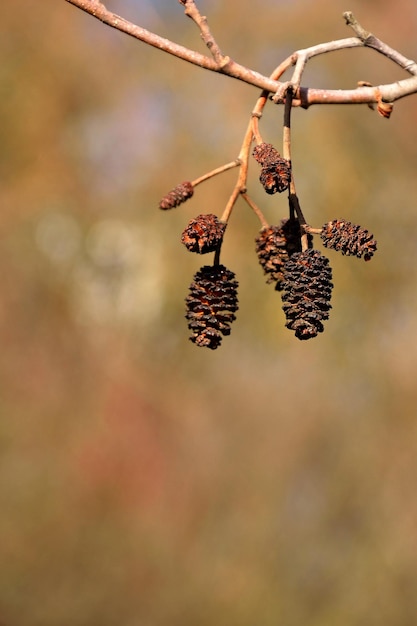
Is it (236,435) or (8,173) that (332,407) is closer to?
(236,435)

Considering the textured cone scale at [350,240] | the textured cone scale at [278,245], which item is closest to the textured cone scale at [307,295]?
the textured cone scale at [350,240]

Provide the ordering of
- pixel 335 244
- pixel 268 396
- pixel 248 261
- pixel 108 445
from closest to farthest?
pixel 335 244 < pixel 248 261 < pixel 268 396 < pixel 108 445

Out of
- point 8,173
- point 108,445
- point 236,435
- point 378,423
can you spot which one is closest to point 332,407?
point 378,423

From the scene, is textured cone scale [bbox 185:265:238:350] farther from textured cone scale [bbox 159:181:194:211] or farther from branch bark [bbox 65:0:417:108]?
branch bark [bbox 65:0:417:108]

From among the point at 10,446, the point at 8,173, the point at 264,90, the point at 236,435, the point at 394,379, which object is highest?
the point at 8,173

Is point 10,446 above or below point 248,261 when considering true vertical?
below

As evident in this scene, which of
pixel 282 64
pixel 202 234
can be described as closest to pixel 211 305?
pixel 202 234

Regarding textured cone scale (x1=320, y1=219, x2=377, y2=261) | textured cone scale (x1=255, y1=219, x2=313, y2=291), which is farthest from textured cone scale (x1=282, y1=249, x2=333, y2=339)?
textured cone scale (x1=255, y1=219, x2=313, y2=291)

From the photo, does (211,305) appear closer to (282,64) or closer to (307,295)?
(307,295)

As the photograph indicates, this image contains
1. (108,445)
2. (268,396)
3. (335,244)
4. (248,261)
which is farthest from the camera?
(108,445)
